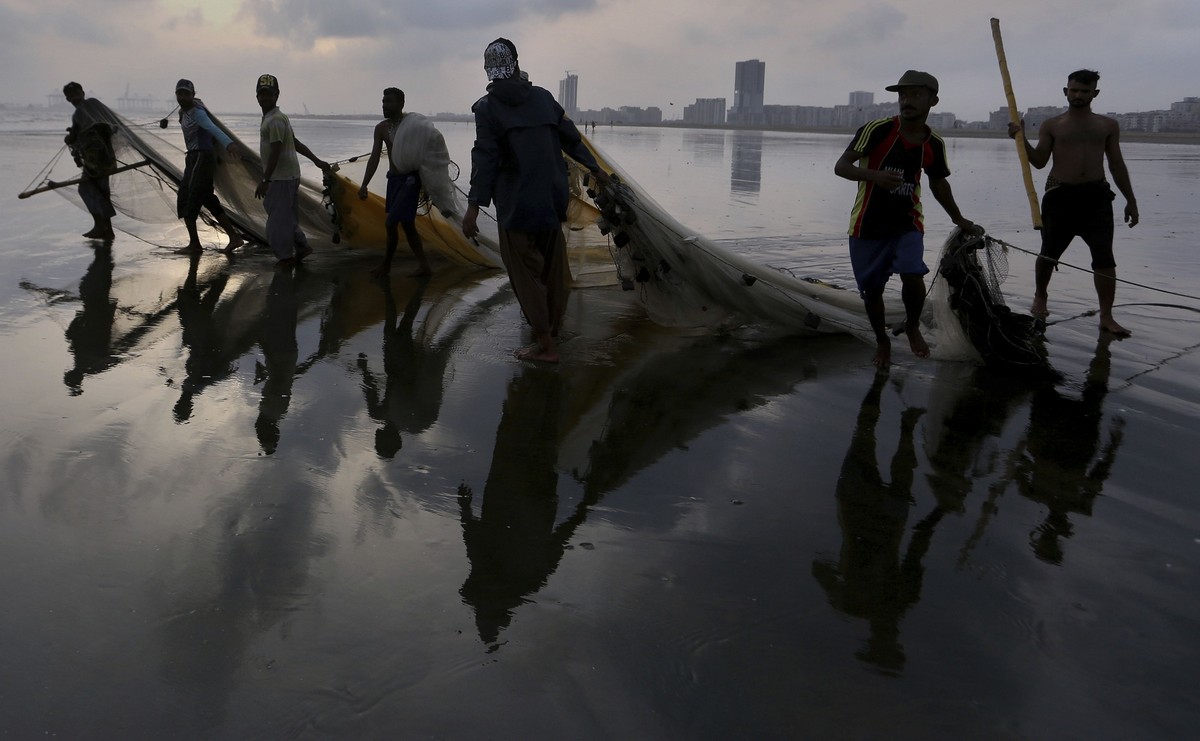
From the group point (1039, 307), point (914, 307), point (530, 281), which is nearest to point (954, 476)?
point (914, 307)

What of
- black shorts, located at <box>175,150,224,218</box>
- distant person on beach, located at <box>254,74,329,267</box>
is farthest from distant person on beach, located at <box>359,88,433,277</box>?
black shorts, located at <box>175,150,224,218</box>

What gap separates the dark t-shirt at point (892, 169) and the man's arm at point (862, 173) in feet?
0.11

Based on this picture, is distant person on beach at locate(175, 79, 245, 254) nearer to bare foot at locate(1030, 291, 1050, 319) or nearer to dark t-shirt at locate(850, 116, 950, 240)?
dark t-shirt at locate(850, 116, 950, 240)

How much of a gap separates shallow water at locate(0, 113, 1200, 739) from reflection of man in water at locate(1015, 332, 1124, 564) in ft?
0.06

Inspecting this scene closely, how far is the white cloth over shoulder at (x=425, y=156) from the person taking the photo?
777 centimetres

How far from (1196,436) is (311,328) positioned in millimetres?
5159

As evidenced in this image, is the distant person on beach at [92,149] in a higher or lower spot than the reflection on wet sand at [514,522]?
higher

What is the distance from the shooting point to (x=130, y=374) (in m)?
5.25

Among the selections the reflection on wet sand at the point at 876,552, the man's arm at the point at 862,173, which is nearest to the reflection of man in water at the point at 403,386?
the reflection on wet sand at the point at 876,552

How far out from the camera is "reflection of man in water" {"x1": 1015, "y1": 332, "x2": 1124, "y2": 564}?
351 centimetres

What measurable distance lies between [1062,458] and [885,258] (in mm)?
1674

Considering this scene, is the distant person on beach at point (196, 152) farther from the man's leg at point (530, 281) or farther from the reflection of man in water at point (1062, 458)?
the reflection of man in water at point (1062, 458)

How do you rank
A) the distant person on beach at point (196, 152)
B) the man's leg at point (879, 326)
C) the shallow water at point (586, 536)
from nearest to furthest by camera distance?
the shallow water at point (586, 536), the man's leg at point (879, 326), the distant person on beach at point (196, 152)

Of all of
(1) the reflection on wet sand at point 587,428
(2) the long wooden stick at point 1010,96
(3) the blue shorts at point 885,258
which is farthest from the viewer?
(2) the long wooden stick at point 1010,96
